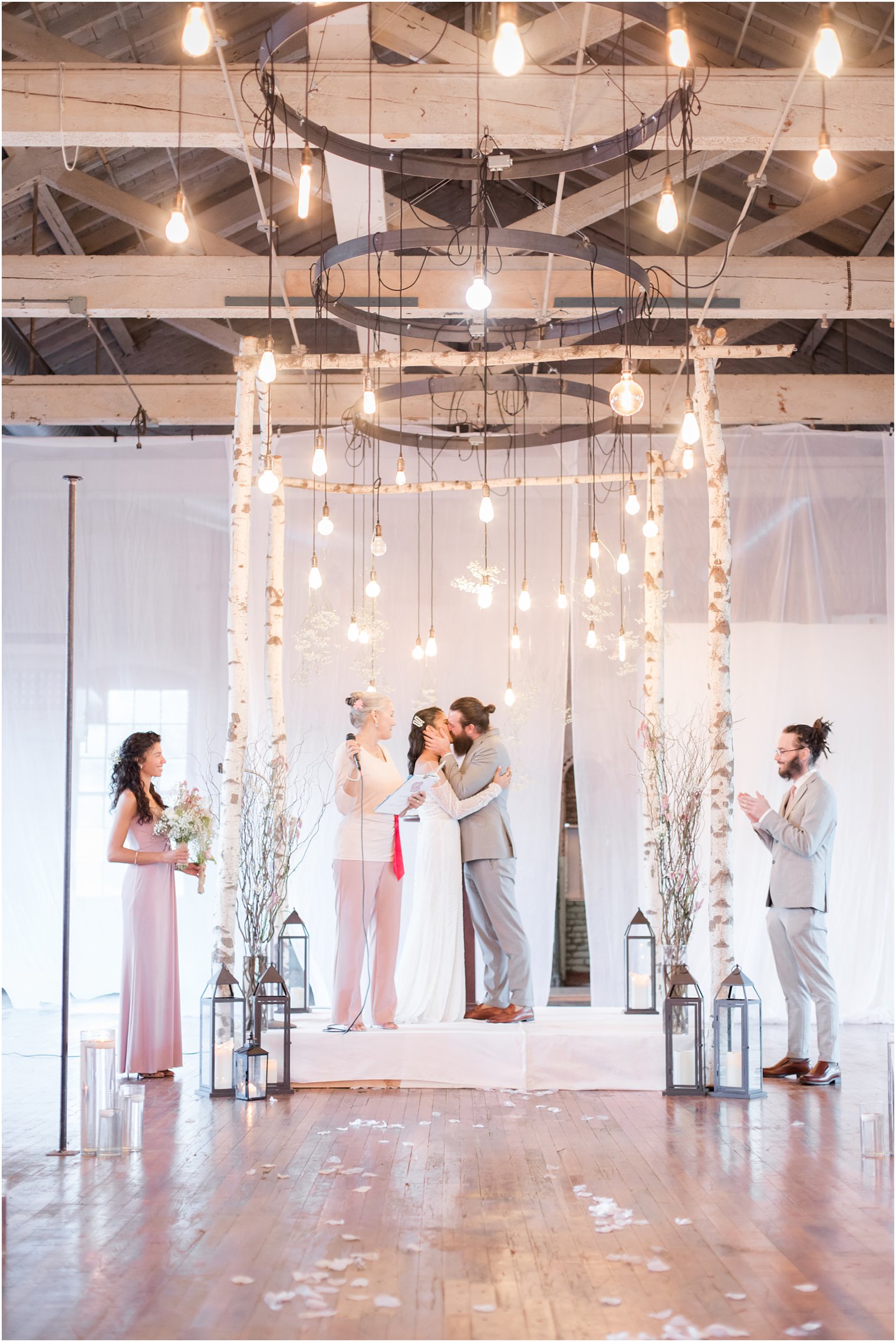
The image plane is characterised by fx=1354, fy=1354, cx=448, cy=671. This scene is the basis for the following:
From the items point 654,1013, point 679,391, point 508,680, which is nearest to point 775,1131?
point 654,1013

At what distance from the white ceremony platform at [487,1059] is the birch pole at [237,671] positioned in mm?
634

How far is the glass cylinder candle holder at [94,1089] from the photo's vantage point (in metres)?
4.79

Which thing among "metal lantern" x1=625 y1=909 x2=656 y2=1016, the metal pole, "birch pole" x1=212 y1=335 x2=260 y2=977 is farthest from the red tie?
the metal pole

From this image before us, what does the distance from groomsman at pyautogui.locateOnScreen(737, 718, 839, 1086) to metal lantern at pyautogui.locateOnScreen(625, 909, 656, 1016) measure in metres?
0.77

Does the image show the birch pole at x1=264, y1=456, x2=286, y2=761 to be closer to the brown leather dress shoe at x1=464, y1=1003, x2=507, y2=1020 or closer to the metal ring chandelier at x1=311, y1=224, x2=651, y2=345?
the metal ring chandelier at x1=311, y1=224, x2=651, y2=345

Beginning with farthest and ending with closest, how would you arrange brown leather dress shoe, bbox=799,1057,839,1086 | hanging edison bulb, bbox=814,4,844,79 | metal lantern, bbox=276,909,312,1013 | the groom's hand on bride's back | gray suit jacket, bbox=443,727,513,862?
metal lantern, bbox=276,909,312,1013, the groom's hand on bride's back, gray suit jacket, bbox=443,727,513,862, brown leather dress shoe, bbox=799,1057,839,1086, hanging edison bulb, bbox=814,4,844,79

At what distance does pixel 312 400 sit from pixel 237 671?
3804 millimetres

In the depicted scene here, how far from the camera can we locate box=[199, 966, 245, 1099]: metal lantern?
6.02 m

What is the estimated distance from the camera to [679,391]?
9.80 metres

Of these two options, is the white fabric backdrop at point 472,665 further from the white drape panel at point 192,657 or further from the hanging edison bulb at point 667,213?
the hanging edison bulb at point 667,213

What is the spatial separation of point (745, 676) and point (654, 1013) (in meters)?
3.54

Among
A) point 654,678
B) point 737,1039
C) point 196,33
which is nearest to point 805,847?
point 737,1039

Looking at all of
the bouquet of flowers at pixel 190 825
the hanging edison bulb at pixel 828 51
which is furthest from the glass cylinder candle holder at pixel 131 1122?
the hanging edison bulb at pixel 828 51

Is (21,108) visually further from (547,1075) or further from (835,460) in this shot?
(835,460)
